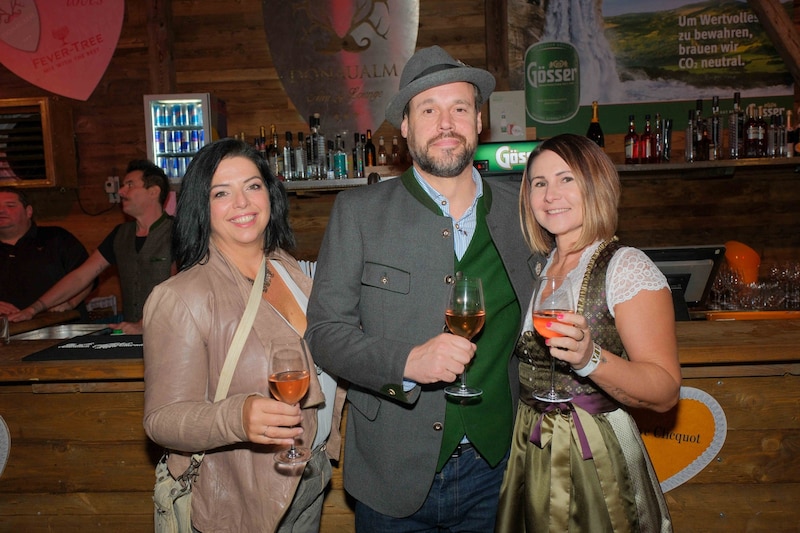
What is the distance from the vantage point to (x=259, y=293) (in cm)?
190

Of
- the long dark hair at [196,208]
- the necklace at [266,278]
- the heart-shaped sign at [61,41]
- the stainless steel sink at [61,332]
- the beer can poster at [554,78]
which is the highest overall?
the heart-shaped sign at [61,41]

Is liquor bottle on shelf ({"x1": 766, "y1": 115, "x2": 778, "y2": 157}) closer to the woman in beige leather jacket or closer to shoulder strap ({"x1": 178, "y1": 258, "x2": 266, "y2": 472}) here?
the woman in beige leather jacket

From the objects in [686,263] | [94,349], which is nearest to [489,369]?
[94,349]

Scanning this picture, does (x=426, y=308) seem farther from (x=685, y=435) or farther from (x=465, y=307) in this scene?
(x=685, y=435)

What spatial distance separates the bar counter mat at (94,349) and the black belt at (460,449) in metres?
1.35

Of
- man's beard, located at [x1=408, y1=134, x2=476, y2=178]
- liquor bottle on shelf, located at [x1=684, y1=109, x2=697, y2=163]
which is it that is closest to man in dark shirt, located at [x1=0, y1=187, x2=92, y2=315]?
man's beard, located at [x1=408, y1=134, x2=476, y2=178]

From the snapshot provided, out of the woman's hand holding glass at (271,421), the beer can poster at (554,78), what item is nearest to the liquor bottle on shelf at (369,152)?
the beer can poster at (554,78)

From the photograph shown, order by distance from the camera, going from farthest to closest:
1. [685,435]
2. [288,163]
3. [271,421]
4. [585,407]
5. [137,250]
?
[288,163], [137,250], [685,435], [585,407], [271,421]

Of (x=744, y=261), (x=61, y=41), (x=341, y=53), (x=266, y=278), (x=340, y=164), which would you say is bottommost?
(x=744, y=261)

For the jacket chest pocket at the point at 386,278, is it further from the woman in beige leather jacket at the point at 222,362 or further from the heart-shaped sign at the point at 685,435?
the heart-shaped sign at the point at 685,435

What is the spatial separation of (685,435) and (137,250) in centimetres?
369

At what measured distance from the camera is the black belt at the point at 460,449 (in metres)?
1.89

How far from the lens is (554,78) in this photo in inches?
215

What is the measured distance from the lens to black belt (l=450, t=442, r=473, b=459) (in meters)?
1.89
